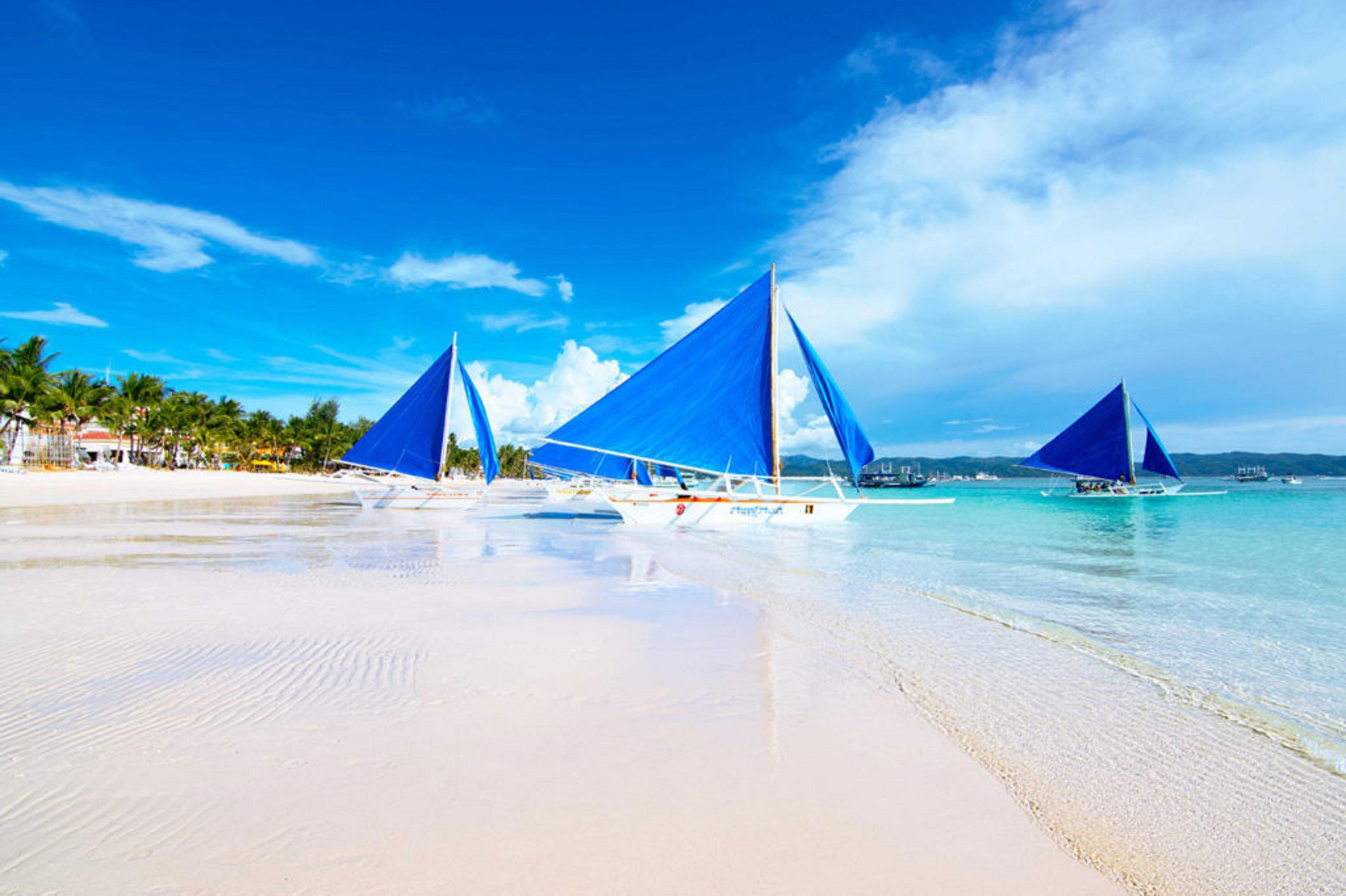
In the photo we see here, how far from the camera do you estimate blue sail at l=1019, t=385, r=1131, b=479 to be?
1988 inches

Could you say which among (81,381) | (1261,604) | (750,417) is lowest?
(1261,604)

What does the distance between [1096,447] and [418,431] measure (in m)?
46.9

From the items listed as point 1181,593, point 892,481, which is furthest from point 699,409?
point 892,481

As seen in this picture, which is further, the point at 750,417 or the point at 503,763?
the point at 750,417

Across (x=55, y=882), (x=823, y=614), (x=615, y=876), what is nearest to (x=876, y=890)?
(x=615, y=876)

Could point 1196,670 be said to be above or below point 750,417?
below

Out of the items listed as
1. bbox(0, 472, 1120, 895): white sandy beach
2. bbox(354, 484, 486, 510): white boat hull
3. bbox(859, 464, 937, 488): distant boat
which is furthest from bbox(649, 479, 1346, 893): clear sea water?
bbox(859, 464, 937, 488): distant boat

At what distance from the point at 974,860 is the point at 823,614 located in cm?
590

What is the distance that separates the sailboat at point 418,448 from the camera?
30922 millimetres

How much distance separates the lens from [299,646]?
6.48 metres

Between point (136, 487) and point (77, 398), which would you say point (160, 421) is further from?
point (136, 487)

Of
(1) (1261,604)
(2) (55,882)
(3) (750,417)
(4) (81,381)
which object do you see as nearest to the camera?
(2) (55,882)

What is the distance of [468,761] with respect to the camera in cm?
391

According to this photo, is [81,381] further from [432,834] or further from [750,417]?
[432,834]
